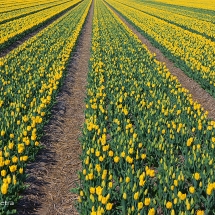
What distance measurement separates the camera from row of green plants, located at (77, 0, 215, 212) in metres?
4.29

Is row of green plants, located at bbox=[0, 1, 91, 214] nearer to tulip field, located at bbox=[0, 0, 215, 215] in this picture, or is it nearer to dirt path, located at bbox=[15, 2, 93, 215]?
tulip field, located at bbox=[0, 0, 215, 215]

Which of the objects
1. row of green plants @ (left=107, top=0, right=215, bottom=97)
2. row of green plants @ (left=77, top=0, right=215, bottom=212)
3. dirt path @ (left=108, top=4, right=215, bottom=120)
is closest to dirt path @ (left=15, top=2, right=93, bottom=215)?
row of green plants @ (left=77, top=0, right=215, bottom=212)

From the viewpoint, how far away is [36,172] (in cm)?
584

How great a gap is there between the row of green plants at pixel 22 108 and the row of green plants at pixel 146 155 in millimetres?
1124

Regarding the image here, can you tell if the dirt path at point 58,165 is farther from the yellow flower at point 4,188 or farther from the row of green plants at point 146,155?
the yellow flower at point 4,188

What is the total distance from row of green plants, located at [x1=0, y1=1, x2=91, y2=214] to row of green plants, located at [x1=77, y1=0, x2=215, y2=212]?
1.12 m

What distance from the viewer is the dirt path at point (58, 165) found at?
4988 mm

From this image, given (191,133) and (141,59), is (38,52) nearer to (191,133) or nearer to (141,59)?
(141,59)

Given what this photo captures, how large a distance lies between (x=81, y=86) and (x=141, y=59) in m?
4.10

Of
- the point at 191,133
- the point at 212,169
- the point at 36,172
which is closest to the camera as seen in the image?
the point at 212,169

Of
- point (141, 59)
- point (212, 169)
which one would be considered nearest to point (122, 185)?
point (212, 169)

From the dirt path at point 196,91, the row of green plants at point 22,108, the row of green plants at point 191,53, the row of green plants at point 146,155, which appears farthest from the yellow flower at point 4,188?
the row of green plants at point 191,53

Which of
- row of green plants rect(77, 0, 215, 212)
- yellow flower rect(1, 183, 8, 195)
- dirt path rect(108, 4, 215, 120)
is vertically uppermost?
yellow flower rect(1, 183, 8, 195)

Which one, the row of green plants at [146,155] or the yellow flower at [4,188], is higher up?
the yellow flower at [4,188]
